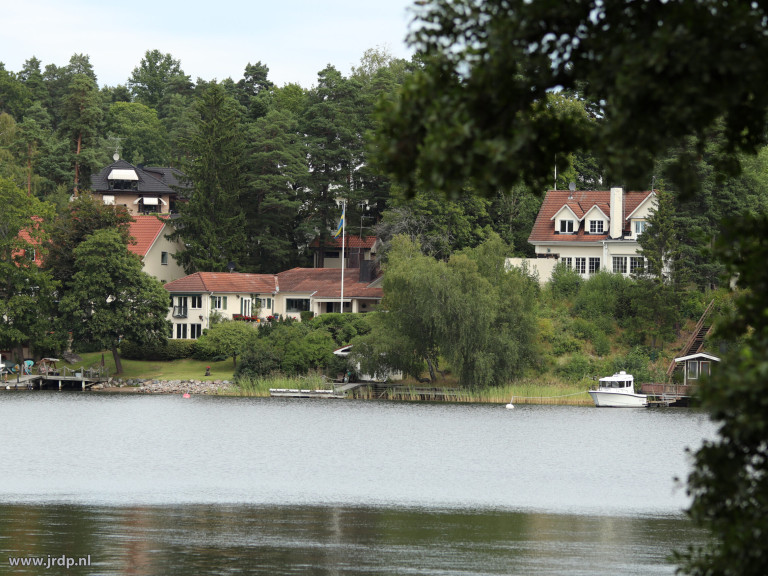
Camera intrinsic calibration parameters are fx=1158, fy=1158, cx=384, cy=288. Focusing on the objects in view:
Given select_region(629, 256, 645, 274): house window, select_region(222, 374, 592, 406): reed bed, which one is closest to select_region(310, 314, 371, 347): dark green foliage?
select_region(222, 374, 592, 406): reed bed

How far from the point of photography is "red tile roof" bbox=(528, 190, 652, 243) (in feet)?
293

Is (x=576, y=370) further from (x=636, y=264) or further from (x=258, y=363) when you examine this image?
(x=258, y=363)

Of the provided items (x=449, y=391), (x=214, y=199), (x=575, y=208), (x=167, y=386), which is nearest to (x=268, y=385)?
(x=167, y=386)

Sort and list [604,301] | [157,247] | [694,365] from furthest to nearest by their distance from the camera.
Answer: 1. [157,247]
2. [604,301]
3. [694,365]

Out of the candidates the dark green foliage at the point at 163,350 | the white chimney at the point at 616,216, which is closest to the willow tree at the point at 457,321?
the white chimney at the point at 616,216

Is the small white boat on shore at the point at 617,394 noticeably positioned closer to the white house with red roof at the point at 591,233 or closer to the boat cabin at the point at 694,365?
the boat cabin at the point at 694,365

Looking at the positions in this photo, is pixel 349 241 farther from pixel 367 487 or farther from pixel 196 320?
pixel 367 487

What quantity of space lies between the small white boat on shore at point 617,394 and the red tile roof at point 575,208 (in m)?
18.9

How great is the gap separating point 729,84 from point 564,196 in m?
83.6

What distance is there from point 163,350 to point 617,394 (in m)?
33.6

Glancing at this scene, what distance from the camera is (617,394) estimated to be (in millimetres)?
71125

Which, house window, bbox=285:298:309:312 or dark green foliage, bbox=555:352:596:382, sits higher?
house window, bbox=285:298:309:312

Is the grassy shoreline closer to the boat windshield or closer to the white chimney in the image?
the boat windshield

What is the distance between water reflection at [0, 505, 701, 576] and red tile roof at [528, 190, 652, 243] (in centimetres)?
6209
